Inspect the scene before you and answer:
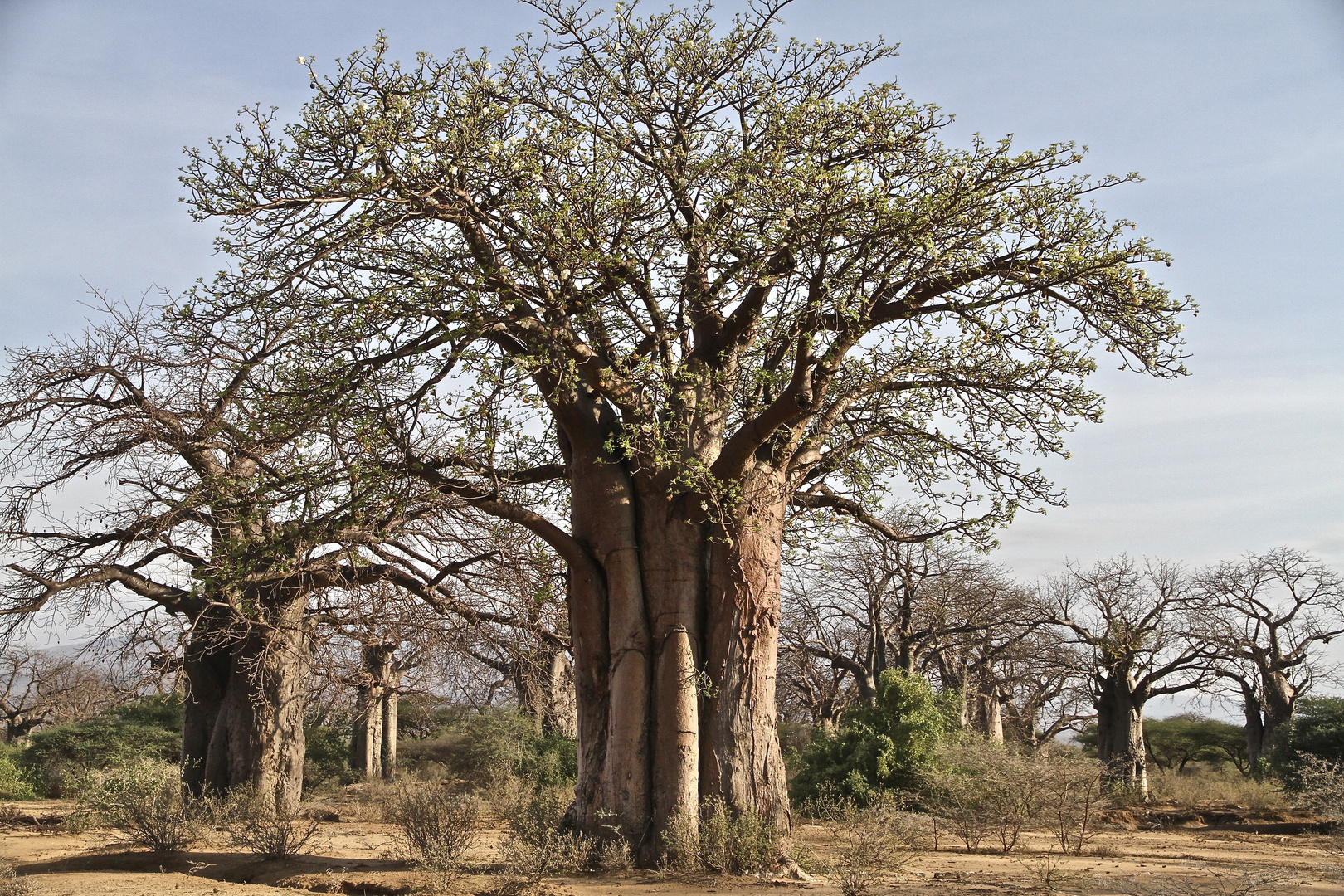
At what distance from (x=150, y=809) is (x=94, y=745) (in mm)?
12566

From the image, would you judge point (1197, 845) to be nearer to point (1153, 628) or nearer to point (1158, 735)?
point (1153, 628)

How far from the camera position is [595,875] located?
7.01 m

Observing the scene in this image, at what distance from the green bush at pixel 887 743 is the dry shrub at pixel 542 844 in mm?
6140

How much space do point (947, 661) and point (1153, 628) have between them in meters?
6.18

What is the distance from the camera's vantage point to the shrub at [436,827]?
7.15 m

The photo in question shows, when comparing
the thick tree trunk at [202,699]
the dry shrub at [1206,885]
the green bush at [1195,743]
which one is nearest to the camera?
the dry shrub at [1206,885]

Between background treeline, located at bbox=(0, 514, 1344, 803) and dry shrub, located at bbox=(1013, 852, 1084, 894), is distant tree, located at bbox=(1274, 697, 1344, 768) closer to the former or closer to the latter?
background treeline, located at bbox=(0, 514, 1344, 803)

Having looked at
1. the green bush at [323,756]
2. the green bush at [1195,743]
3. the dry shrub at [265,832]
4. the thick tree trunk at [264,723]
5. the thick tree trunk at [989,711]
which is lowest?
the green bush at [1195,743]

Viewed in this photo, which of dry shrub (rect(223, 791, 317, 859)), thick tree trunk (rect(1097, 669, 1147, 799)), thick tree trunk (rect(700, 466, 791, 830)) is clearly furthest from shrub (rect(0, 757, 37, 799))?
thick tree trunk (rect(1097, 669, 1147, 799))

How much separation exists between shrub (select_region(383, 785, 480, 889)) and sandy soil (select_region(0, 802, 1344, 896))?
0.19 meters

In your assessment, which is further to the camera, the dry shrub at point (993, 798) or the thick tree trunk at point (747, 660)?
the dry shrub at point (993, 798)

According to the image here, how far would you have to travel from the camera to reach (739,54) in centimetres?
883

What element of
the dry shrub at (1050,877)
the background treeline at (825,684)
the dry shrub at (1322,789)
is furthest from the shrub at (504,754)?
the dry shrub at (1322,789)

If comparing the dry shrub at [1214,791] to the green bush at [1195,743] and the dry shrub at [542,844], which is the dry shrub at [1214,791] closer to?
the green bush at [1195,743]
